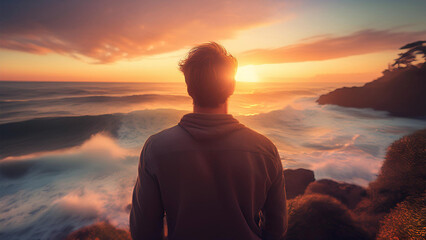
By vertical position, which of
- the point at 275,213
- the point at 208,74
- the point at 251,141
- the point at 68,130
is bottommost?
the point at 68,130

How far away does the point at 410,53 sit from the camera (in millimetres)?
26828

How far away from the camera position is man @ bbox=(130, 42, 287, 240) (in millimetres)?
1010

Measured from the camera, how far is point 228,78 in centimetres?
113

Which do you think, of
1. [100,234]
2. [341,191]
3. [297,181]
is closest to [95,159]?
[100,234]

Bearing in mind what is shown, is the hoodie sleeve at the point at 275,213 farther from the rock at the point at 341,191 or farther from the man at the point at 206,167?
the rock at the point at 341,191

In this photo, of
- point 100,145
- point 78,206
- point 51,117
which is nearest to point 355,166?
point 78,206

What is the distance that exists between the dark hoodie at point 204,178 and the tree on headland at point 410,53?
133ft

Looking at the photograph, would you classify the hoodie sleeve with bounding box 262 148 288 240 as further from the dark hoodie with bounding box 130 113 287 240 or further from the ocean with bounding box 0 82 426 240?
the ocean with bounding box 0 82 426 240

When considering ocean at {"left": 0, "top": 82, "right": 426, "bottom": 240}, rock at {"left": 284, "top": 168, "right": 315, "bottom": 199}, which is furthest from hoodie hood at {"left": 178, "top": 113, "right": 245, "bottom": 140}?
ocean at {"left": 0, "top": 82, "right": 426, "bottom": 240}

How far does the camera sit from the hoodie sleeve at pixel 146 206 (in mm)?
1096

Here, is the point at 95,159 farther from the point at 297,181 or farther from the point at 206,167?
the point at 206,167

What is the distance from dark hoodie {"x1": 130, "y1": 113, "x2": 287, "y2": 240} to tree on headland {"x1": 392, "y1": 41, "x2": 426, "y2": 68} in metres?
40.7

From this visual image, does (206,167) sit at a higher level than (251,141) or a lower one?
lower

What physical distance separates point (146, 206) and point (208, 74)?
38.0 inches
